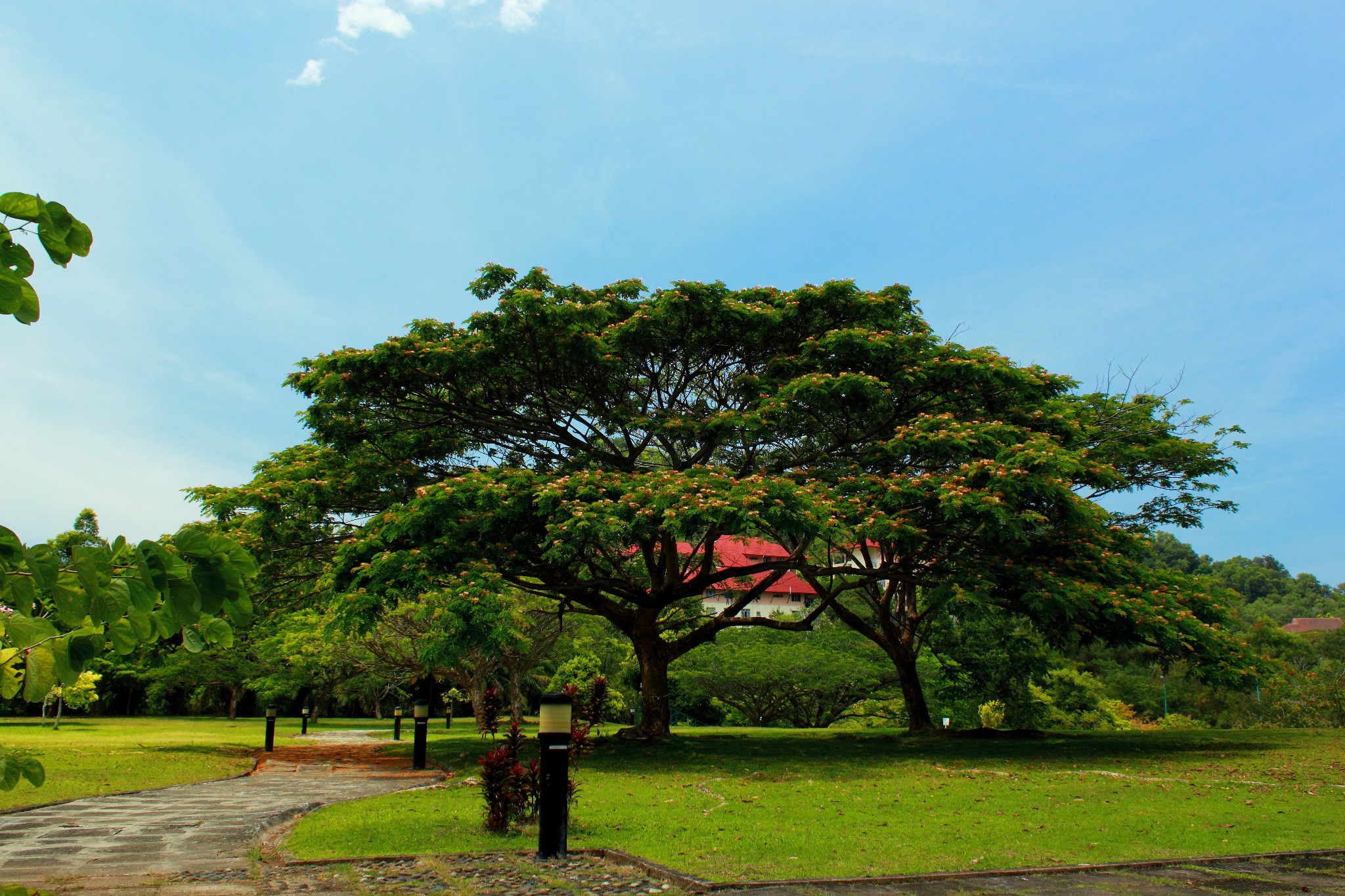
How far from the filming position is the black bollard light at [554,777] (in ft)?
20.7

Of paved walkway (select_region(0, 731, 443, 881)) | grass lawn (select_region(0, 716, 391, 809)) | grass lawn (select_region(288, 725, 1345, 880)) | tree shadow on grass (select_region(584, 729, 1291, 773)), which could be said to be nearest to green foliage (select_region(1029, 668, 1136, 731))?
tree shadow on grass (select_region(584, 729, 1291, 773))

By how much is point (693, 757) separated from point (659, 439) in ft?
19.3

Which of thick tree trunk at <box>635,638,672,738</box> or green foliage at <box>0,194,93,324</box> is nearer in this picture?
green foliage at <box>0,194,93,324</box>

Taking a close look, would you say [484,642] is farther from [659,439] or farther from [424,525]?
[659,439]

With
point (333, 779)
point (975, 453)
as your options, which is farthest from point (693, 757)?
point (975, 453)

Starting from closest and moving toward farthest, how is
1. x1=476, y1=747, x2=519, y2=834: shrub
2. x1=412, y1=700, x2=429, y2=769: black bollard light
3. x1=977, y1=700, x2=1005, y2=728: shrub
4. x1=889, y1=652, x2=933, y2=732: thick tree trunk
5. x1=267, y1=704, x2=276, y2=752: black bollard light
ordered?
x1=476, y1=747, x2=519, y2=834: shrub → x1=412, y1=700, x2=429, y2=769: black bollard light → x1=267, y1=704, x2=276, y2=752: black bollard light → x1=889, y1=652, x2=933, y2=732: thick tree trunk → x1=977, y1=700, x2=1005, y2=728: shrub

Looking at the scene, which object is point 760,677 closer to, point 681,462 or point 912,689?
point 912,689

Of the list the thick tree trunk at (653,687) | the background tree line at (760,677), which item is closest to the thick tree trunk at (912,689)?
the background tree line at (760,677)

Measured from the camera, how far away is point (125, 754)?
606 inches

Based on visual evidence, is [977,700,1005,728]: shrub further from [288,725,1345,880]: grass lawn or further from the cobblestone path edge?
the cobblestone path edge

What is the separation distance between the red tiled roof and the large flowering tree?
3.72 metres

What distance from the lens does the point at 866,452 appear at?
15422mm

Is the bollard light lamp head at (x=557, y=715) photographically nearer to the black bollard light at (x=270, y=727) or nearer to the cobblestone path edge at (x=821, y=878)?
the cobblestone path edge at (x=821, y=878)

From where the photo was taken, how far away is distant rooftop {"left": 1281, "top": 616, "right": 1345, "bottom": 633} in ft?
191
